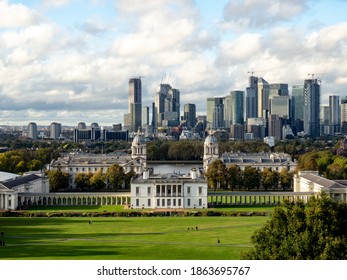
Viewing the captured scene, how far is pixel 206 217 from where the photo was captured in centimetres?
7000

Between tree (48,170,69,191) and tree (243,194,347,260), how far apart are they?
66.0 meters

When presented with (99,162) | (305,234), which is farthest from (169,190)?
(305,234)

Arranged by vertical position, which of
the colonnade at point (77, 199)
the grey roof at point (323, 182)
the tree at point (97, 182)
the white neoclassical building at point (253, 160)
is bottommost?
the colonnade at point (77, 199)

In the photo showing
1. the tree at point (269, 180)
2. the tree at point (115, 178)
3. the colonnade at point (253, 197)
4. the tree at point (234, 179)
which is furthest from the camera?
the tree at point (269, 180)

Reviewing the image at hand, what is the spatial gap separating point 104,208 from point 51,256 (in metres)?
38.8

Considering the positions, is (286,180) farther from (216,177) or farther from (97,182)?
(97,182)

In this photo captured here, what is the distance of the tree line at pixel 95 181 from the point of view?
101 metres

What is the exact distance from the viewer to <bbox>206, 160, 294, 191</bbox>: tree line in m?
101

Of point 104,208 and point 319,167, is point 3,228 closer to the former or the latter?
point 104,208

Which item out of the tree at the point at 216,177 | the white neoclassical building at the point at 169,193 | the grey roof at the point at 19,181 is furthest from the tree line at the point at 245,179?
the grey roof at the point at 19,181

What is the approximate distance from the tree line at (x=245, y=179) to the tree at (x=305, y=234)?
60927 millimetres

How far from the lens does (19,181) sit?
9006 centimetres

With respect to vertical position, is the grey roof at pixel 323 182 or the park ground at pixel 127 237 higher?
the grey roof at pixel 323 182

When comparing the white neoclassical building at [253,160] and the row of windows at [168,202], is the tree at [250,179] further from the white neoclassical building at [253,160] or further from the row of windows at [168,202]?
the white neoclassical building at [253,160]
